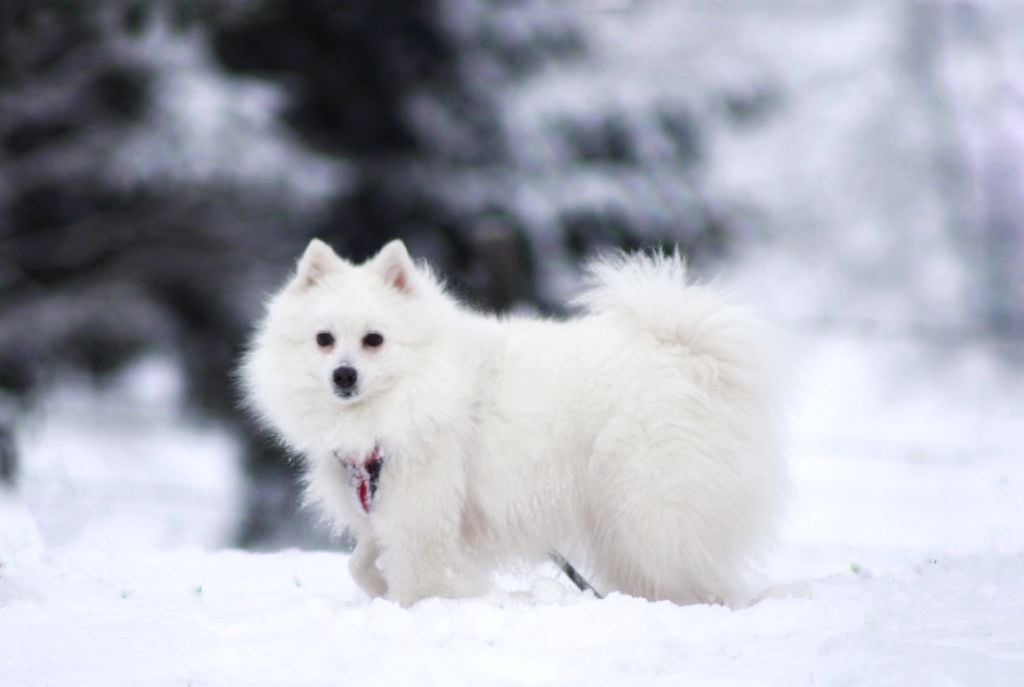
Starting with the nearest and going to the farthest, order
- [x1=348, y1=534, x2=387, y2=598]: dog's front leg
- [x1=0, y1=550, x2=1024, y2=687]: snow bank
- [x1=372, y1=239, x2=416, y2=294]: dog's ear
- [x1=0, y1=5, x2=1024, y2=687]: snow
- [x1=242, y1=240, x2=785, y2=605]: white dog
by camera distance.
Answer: [x1=0, y1=550, x2=1024, y2=687]: snow bank, [x1=0, y1=5, x2=1024, y2=687]: snow, [x1=242, y1=240, x2=785, y2=605]: white dog, [x1=348, y1=534, x2=387, y2=598]: dog's front leg, [x1=372, y1=239, x2=416, y2=294]: dog's ear

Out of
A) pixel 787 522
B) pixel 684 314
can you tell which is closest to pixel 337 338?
pixel 684 314

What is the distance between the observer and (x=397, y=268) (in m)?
4.72

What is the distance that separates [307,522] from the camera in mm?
9305

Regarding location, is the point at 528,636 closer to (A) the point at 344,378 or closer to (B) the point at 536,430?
(B) the point at 536,430

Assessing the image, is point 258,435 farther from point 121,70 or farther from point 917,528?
point 917,528

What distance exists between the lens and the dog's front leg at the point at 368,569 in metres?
4.50

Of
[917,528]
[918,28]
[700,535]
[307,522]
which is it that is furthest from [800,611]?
[918,28]

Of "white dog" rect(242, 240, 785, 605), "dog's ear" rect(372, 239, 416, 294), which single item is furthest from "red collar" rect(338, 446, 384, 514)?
"dog's ear" rect(372, 239, 416, 294)

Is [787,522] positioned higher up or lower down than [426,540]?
higher up

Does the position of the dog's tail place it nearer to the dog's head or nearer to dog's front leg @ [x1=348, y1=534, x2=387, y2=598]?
the dog's head

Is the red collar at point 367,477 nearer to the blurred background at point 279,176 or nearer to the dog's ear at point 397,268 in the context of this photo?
the dog's ear at point 397,268

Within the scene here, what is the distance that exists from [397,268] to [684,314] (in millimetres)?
1199

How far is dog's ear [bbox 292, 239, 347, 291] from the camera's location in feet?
15.5

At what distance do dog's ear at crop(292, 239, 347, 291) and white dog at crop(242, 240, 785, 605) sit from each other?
0.02m
